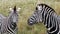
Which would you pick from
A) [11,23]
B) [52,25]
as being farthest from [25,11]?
[52,25]

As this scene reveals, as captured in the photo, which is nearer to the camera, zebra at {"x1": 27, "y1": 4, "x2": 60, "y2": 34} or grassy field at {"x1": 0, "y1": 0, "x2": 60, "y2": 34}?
zebra at {"x1": 27, "y1": 4, "x2": 60, "y2": 34}

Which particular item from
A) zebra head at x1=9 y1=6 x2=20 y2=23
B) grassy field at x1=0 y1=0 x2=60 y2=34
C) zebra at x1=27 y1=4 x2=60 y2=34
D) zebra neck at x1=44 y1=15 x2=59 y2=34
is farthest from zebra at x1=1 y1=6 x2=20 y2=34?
grassy field at x1=0 y1=0 x2=60 y2=34

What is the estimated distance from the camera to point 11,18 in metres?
6.19

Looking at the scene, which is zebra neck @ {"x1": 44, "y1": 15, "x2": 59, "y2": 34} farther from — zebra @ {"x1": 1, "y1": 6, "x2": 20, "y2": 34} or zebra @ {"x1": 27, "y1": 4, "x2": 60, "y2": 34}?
zebra @ {"x1": 1, "y1": 6, "x2": 20, "y2": 34}

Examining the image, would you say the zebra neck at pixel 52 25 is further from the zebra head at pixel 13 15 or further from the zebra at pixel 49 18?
the zebra head at pixel 13 15

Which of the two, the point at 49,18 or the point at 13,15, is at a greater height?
the point at 13,15

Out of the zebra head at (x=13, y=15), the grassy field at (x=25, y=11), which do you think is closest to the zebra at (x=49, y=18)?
the zebra head at (x=13, y=15)

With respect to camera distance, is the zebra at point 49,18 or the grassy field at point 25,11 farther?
the grassy field at point 25,11

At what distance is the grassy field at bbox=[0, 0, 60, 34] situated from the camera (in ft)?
26.5

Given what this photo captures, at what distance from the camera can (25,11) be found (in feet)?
33.0

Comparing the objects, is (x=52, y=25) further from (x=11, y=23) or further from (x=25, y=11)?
(x=25, y=11)

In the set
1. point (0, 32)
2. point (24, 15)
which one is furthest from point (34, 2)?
point (0, 32)

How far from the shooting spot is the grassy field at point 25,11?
26.5ft

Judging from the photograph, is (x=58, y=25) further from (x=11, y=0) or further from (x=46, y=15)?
(x=11, y=0)
